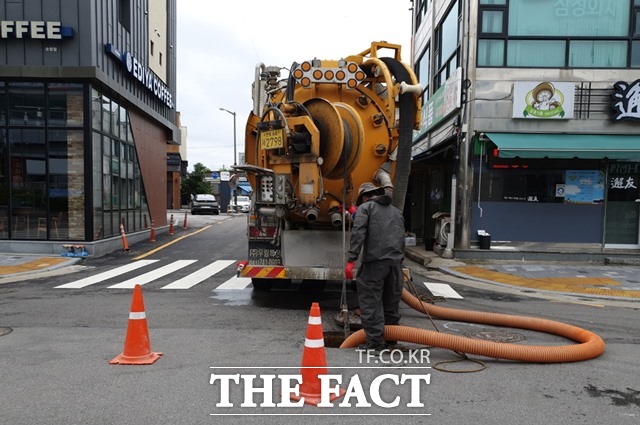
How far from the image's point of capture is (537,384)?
4453 mm

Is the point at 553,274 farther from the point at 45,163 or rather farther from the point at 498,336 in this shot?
the point at 45,163

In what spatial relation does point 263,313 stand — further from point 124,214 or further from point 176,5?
point 176,5

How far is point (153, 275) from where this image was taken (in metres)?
10.9

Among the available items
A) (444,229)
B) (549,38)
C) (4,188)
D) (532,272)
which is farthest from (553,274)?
(4,188)

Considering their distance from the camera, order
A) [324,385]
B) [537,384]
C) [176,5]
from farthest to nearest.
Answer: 1. [176,5]
2. [537,384]
3. [324,385]

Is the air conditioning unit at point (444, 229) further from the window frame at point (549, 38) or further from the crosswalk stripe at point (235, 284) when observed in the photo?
the crosswalk stripe at point (235, 284)

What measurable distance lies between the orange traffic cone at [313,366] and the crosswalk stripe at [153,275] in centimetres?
572

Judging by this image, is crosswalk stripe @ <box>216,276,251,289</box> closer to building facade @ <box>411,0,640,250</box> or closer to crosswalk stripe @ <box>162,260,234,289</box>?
crosswalk stripe @ <box>162,260,234,289</box>

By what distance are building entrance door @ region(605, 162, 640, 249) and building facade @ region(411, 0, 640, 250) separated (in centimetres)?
3

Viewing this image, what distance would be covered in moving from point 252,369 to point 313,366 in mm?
884

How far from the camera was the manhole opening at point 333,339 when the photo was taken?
5.64 meters

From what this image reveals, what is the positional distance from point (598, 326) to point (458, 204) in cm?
721

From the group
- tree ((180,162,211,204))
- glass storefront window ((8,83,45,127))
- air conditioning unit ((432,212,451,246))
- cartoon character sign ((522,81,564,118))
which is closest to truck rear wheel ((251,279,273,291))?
air conditioning unit ((432,212,451,246))

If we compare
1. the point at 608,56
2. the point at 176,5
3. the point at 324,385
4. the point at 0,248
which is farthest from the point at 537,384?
the point at 176,5
